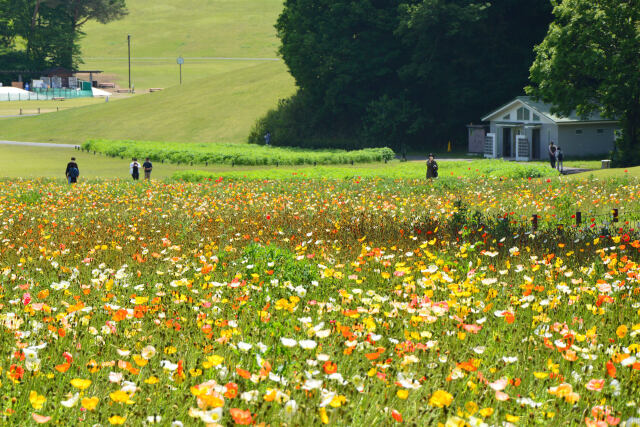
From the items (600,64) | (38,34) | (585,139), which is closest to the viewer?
(600,64)

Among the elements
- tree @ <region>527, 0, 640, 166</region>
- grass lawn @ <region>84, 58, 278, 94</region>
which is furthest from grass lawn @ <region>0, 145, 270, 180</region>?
grass lawn @ <region>84, 58, 278, 94</region>

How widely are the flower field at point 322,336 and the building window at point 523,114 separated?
47.6 m

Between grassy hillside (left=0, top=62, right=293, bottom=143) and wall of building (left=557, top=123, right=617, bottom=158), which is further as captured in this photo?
grassy hillside (left=0, top=62, right=293, bottom=143)

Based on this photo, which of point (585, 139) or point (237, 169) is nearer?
point (237, 169)

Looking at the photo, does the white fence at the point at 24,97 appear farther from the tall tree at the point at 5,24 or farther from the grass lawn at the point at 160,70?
the grass lawn at the point at 160,70

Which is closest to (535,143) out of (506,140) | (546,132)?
(546,132)

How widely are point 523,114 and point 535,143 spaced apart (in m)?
2.57

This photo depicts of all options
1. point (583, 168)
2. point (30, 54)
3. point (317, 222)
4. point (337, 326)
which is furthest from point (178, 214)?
point (30, 54)

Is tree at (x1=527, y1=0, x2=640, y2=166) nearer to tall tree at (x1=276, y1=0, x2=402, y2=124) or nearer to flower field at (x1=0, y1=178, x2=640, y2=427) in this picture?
tall tree at (x1=276, y1=0, x2=402, y2=124)

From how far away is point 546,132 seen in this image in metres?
57.8

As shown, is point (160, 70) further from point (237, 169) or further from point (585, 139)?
point (585, 139)

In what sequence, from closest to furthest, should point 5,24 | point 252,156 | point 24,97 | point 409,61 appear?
point 252,156
point 409,61
point 24,97
point 5,24

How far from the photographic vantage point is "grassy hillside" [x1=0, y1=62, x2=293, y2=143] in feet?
275

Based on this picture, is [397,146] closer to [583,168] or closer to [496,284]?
[583,168]
